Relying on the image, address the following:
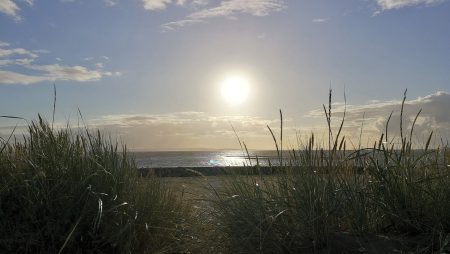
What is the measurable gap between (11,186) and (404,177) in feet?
12.0

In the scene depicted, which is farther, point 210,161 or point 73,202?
point 210,161

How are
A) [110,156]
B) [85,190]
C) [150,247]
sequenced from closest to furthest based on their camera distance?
[85,190]
[150,247]
[110,156]

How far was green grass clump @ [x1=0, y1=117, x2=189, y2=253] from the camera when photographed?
415 cm

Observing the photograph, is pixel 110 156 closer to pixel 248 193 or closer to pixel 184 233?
pixel 184 233

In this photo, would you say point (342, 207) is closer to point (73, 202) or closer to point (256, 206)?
point (256, 206)

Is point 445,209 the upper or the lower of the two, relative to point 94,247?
upper

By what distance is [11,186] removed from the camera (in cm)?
430

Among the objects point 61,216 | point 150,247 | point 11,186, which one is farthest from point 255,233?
point 11,186

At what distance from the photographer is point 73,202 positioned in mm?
4281

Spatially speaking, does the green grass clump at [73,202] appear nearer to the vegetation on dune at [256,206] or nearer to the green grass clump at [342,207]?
the vegetation on dune at [256,206]

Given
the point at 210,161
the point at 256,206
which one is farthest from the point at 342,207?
the point at 210,161

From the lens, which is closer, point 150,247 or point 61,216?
point 61,216

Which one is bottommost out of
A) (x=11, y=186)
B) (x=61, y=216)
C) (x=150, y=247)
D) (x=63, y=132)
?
(x=150, y=247)

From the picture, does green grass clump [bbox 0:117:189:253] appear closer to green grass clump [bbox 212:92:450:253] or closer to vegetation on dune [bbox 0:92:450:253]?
vegetation on dune [bbox 0:92:450:253]
